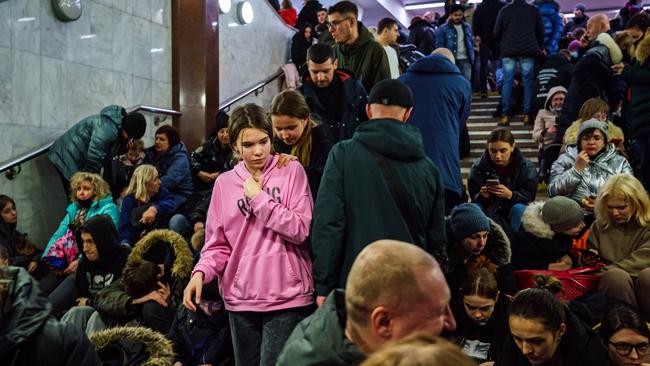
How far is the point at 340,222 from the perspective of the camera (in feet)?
8.46

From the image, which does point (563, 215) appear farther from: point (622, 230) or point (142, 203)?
point (142, 203)

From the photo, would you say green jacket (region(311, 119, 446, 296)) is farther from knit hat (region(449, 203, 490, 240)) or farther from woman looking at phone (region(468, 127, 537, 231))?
woman looking at phone (region(468, 127, 537, 231))

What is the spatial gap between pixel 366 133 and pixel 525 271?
181 cm

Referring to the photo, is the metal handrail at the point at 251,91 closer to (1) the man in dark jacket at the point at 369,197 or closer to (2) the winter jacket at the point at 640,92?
(2) the winter jacket at the point at 640,92

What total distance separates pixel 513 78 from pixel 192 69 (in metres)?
4.17

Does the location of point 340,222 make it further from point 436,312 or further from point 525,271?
point 525,271

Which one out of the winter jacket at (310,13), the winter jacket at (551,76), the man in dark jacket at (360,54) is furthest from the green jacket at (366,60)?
the winter jacket at (310,13)

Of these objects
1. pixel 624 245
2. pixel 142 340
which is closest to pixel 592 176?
pixel 624 245

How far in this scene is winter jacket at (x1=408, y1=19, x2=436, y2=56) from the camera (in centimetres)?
1029

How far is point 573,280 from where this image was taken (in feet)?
12.3

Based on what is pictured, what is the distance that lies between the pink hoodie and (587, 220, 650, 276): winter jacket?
2251mm

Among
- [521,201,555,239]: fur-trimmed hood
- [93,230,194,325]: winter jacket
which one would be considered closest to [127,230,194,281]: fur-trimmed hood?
[93,230,194,325]: winter jacket

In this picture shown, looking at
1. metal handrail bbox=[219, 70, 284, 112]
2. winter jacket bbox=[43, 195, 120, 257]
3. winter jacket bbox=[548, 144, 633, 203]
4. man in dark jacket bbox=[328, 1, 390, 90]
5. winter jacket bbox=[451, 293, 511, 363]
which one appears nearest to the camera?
winter jacket bbox=[451, 293, 511, 363]

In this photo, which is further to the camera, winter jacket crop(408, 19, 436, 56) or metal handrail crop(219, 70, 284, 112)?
winter jacket crop(408, 19, 436, 56)
